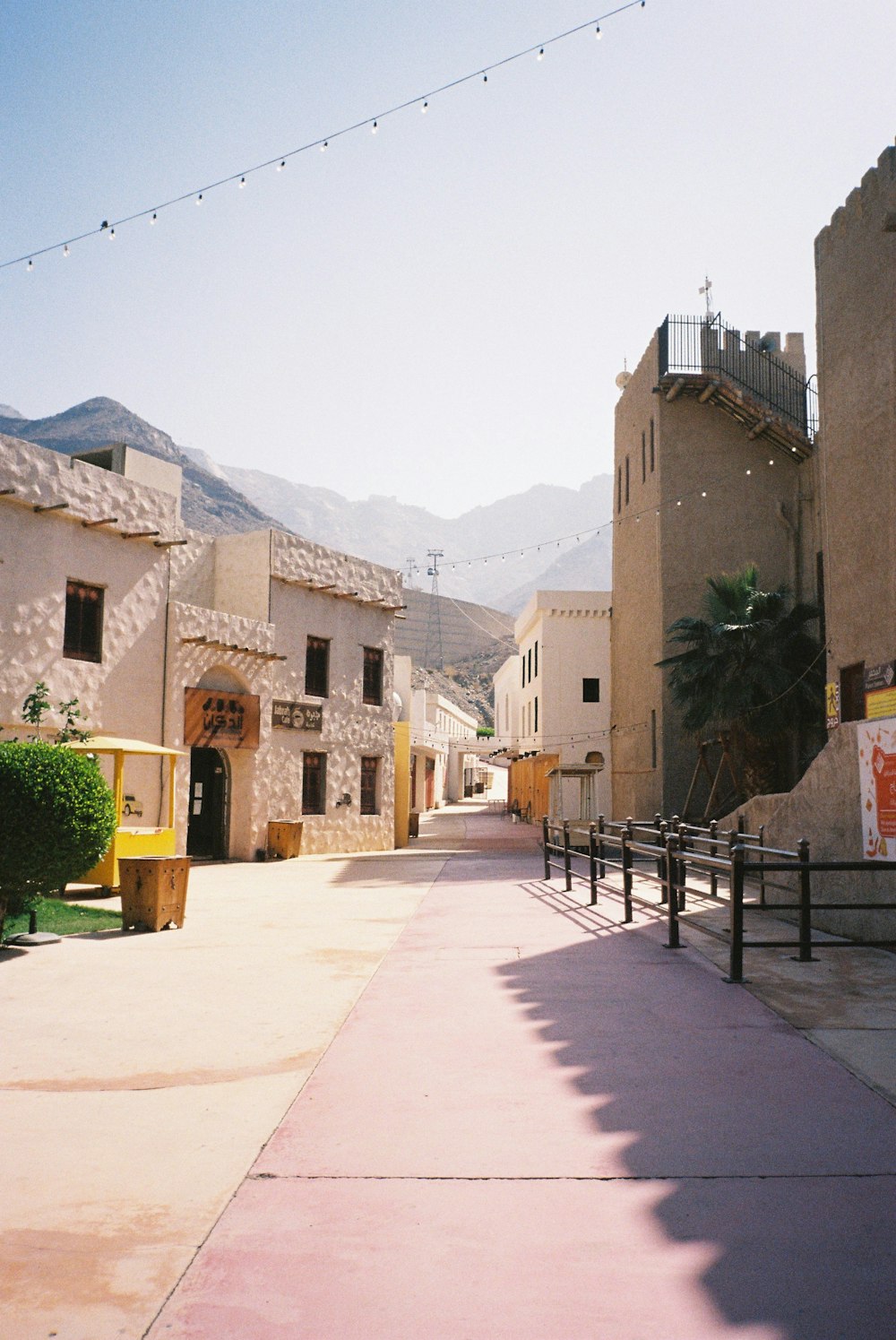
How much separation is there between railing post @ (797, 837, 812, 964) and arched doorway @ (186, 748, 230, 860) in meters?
16.0

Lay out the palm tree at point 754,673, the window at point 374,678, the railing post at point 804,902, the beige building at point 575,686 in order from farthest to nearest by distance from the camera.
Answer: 1. the beige building at point 575,686
2. the window at point 374,678
3. the palm tree at point 754,673
4. the railing post at point 804,902

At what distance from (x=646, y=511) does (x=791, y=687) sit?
9.13m

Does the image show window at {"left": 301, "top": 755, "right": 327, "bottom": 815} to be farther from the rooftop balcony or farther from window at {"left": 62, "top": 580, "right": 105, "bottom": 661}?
the rooftop balcony

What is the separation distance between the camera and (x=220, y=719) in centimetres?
2150

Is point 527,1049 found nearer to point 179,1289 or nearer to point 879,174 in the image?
point 179,1289

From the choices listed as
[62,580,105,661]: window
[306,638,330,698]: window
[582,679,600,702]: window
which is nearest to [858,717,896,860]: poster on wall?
[62,580,105,661]: window

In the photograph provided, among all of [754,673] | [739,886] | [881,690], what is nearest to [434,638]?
[754,673]

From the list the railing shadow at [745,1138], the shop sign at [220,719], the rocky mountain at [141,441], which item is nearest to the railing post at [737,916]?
the railing shadow at [745,1138]

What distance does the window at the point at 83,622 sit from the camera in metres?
18.1

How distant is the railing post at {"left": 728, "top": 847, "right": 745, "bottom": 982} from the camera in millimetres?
7547

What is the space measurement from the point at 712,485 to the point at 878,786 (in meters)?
22.1

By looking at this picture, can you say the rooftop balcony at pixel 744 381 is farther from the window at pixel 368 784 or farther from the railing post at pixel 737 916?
the railing post at pixel 737 916

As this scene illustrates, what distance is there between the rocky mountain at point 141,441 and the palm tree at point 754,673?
12465 centimetres

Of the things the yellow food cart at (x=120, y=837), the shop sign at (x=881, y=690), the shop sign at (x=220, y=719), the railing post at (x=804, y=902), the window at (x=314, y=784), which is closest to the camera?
the railing post at (x=804, y=902)
